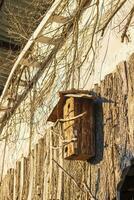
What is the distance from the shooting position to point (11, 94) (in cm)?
516

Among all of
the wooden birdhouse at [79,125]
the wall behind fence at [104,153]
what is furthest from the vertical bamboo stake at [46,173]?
the wooden birdhouse at [79,125]

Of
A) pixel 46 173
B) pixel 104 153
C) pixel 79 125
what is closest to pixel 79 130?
pixel 79 125

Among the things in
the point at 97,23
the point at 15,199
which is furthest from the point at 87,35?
the point at 15,199

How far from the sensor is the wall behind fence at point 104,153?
2723mm

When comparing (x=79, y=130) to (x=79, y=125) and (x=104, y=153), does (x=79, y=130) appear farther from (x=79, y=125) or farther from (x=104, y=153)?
(x=104, y=153)

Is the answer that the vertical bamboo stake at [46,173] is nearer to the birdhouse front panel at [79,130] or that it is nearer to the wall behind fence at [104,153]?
the wall behind fence at [104,153]

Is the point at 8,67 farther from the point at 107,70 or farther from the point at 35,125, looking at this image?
the point at 107,70

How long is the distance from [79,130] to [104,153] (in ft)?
0.64

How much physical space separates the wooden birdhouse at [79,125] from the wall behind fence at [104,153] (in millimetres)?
44

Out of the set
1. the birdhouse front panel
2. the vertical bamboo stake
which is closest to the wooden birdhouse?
the birdhouse front panel

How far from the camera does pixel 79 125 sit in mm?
3000

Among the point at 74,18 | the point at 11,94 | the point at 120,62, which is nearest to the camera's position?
the point at 120,62

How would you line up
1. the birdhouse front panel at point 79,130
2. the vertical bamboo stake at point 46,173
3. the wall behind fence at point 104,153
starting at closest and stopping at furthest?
the wall behind fence at point 104,153
the birdhouse front panel at point 79,130
the vertical bamboo stake at point 46,173

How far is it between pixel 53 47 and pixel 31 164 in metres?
0.95
